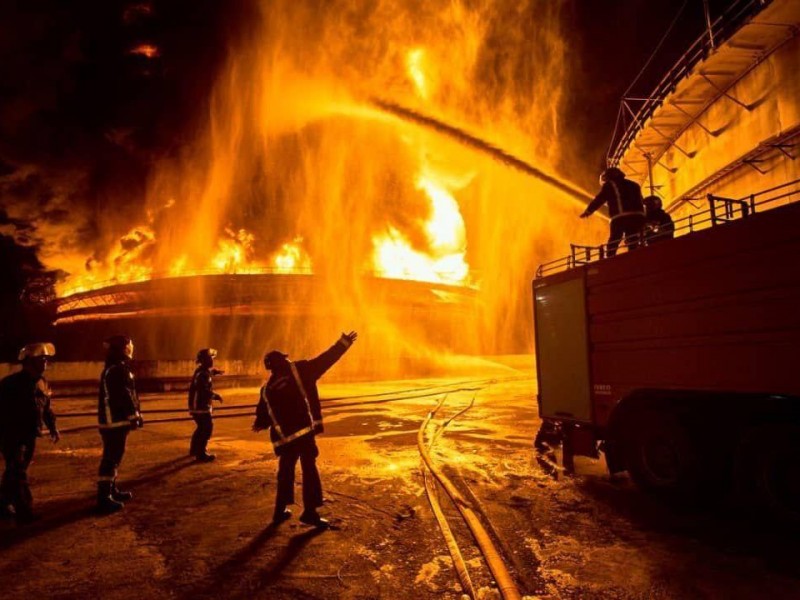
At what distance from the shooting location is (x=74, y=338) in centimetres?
4069

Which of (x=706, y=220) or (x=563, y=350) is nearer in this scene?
(x=706, y=220)

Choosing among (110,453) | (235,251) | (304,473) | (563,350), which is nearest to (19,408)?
(110,453)

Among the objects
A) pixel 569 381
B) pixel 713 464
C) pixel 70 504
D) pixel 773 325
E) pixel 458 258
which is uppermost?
pixel 458 258

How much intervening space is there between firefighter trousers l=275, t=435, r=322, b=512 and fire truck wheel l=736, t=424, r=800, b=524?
4034 mm

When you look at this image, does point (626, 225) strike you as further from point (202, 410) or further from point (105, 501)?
point (105, 501)

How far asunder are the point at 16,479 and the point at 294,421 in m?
3.06

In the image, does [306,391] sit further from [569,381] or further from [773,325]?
[773,325]

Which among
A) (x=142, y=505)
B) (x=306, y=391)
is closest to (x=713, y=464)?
(x=306, y=391)

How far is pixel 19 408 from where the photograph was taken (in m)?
5.24

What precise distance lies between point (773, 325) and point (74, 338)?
47156 mm

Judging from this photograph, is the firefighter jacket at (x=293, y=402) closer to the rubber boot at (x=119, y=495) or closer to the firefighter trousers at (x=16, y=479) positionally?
the rubber boot at (x=119, y=495)

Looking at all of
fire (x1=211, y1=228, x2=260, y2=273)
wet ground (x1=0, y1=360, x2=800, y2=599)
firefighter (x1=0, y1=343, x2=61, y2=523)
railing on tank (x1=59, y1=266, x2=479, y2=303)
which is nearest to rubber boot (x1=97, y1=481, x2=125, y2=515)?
wet ground (x1=0, y1=360, x2=800, y2=599)

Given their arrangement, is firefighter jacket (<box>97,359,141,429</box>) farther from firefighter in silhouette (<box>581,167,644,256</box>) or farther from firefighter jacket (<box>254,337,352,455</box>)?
firefighter in silhouette (<box>581,167,644,256</box>)

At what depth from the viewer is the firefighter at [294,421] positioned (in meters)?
4.94
